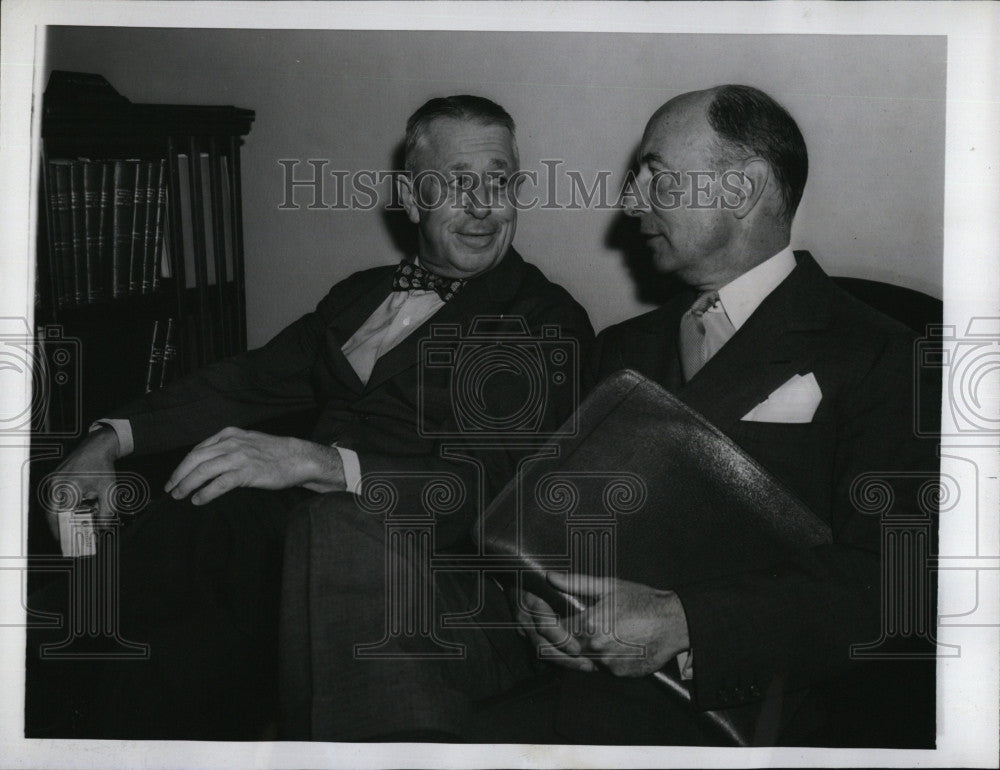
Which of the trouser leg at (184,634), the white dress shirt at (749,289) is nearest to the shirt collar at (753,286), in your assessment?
the white dress shirt at (749,289)

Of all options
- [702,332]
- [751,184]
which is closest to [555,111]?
[751,184]

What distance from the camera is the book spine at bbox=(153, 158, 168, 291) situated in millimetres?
1758

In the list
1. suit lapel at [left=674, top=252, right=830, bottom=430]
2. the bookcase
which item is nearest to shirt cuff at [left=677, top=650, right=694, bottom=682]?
suit lapel at [left=674, top=252, right=830, bottom=430]

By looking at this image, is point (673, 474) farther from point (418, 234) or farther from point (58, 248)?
point (58, 248)

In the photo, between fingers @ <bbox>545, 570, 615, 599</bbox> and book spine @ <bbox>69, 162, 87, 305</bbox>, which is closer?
fingers @ <bbox>545, 570, 615, 599</bbox>

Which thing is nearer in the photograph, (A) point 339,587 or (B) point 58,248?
(A) point 339,587

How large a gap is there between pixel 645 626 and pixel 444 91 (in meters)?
1.00

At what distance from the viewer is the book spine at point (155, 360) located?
1771 mm

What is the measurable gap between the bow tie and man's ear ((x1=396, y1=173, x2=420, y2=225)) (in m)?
0.09

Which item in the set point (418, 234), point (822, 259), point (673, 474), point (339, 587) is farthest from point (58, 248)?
point (822, 259)

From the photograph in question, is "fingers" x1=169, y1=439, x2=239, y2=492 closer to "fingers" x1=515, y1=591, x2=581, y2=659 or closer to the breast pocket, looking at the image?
"fingers" x1=515, y1=591, x2=581, y2=659

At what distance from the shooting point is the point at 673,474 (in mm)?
1633

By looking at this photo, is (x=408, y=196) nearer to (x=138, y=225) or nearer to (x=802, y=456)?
(x=138, y=225)

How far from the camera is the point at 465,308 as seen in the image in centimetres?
171
